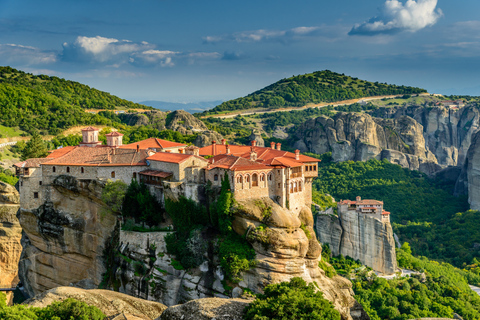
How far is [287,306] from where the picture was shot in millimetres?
29047

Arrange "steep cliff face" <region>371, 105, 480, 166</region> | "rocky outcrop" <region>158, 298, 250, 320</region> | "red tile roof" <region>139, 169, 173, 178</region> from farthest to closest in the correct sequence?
1. "steep cliff face" <region>371, 105, 480, 166</region>
2. "red tile roof" <region>139, 169, 173, 178</region>
3. "rocky outcrop" <region>158, 298, 250, 320</region>

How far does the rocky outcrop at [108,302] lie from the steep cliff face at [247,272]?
21.2 feet

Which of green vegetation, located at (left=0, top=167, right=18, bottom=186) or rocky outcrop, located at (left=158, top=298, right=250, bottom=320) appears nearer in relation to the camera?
rocky outcrop, located at (left=158, top=298, right=250, bottom=320)

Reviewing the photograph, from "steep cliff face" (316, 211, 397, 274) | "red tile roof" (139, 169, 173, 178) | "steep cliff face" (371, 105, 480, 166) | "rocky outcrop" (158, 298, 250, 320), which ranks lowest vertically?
"steep cliff face" (316, 211, 397, 274)

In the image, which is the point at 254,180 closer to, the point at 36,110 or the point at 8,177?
the point at 8,177

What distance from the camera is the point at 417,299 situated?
5631cm

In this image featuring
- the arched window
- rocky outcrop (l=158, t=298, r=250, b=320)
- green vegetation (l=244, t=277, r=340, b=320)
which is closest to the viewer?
green vegetation (l=244, t=277, r=340, b=320)

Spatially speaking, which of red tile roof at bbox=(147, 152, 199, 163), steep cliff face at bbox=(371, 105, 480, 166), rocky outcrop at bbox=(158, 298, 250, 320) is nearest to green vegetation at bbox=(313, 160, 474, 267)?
steep cliff face at bbox=(371, 105, 480, 166)

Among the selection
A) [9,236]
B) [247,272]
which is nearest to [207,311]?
[247,272]

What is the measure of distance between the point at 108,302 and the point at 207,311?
844 centimetres

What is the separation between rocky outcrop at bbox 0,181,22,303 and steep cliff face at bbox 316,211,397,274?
3877cm

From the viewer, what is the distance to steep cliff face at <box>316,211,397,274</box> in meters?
64.1

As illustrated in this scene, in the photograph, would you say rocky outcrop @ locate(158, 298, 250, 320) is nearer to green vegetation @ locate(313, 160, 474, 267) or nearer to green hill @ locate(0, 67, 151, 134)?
green vegetation @ locate(313, 160, 474, 267)

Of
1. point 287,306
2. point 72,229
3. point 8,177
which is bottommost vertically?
point 287,306
